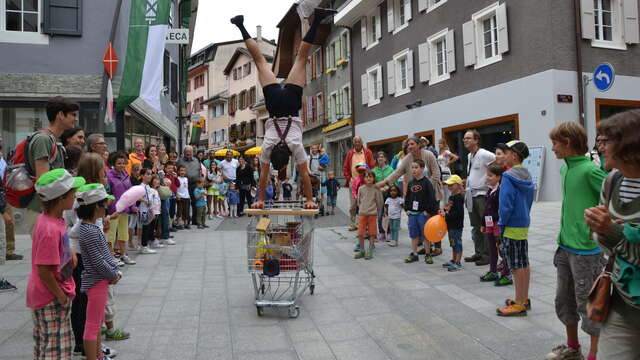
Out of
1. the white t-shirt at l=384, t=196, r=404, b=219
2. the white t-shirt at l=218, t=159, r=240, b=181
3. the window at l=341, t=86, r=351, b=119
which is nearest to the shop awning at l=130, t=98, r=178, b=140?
the white t-shirt at l=218, t=159, r=240, b=181

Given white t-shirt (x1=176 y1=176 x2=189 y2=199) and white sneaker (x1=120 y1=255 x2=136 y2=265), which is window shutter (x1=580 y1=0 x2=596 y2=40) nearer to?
white t-shirt (x1=176 y1=176 x2=189 y2=199)

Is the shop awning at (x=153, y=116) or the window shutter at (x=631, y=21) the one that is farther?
the window shutter at (x=631, y=21)

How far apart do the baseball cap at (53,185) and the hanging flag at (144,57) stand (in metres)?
8.54

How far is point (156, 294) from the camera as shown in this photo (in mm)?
6262

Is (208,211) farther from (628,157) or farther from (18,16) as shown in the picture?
(628,157)

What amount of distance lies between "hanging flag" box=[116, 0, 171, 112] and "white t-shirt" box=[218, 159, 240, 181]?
455 centimetres

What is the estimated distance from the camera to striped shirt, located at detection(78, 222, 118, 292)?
377cm

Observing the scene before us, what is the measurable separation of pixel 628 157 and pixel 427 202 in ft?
18.9

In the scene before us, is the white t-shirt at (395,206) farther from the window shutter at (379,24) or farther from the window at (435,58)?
the window shutter at (379,24)

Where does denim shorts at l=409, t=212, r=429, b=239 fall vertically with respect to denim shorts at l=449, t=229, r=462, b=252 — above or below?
above

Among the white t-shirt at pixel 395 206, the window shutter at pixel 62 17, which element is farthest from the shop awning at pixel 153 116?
the white t-shirt at pixel 395 206

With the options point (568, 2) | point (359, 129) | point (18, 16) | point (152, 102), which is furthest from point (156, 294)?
point (359, 129)

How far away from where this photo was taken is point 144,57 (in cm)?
1152

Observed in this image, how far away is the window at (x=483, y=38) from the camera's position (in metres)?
16.1
